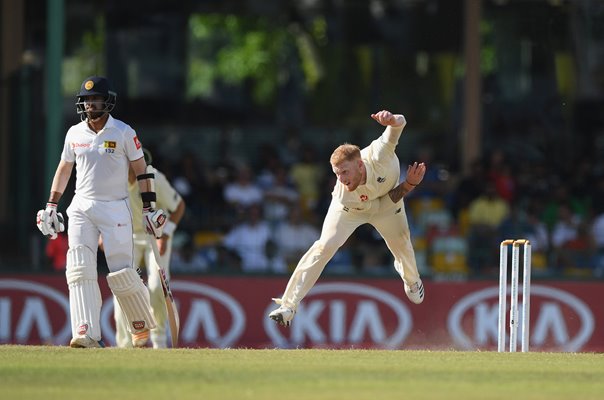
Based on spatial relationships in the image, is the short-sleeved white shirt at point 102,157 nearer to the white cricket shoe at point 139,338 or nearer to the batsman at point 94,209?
the batsman at point 94,209

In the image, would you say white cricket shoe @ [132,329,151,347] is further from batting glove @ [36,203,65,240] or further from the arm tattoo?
the arm tattoo

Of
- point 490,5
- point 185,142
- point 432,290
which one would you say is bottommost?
point 432,290

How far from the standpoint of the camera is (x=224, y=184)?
58.9 feet

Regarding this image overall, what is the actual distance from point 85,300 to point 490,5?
37.2 feet

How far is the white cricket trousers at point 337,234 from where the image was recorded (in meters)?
10.8

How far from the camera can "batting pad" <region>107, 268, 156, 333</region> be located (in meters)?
10.4

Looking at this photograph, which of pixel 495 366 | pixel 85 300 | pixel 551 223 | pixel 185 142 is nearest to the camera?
pixel 495 366

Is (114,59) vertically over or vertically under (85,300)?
over

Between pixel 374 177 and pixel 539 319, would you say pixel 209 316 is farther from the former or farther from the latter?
pixel 374 177

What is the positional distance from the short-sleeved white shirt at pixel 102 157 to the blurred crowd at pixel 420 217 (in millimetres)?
5113

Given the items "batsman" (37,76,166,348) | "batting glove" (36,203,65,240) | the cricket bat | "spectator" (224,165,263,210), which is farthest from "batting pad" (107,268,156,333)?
"spectator" (224,165,263,210)

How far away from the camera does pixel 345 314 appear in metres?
15.3

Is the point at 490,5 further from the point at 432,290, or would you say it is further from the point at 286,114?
the point at 432,290

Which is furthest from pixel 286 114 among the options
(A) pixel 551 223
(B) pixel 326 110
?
(A) pixel 551 223
